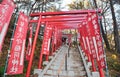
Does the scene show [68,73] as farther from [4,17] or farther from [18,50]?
[4,17]

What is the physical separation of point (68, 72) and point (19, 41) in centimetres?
613

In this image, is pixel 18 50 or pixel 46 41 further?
pixel 46 41

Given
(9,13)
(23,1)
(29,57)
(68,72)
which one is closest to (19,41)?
(9,13)

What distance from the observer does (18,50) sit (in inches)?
395

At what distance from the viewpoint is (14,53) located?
9773 millimetres

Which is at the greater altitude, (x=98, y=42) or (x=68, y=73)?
(x=98, y=42)

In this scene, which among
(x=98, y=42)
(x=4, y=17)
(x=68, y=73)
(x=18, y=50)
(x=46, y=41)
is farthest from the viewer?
(x=46, y=41)

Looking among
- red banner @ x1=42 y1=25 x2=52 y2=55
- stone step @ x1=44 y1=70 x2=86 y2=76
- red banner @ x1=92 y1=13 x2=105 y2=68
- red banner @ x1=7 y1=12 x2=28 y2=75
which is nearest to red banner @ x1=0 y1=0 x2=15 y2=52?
red banner @ x1=7 y1=12 x2=28 y2=75

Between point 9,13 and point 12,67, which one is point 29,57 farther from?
point 9,13

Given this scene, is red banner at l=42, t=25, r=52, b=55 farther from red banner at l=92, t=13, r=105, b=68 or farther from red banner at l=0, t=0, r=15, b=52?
red banner at l=0, t=0, r=15, b=52

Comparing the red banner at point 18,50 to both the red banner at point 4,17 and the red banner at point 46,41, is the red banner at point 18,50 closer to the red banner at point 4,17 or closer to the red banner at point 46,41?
the red banner at point 4,17

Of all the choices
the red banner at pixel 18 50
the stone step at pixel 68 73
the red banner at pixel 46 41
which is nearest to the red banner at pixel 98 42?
the red banner at pixel 18 50

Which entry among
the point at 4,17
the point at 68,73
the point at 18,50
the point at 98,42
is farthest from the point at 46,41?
the point at 4,17

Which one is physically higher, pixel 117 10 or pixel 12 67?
pixel 117 10
